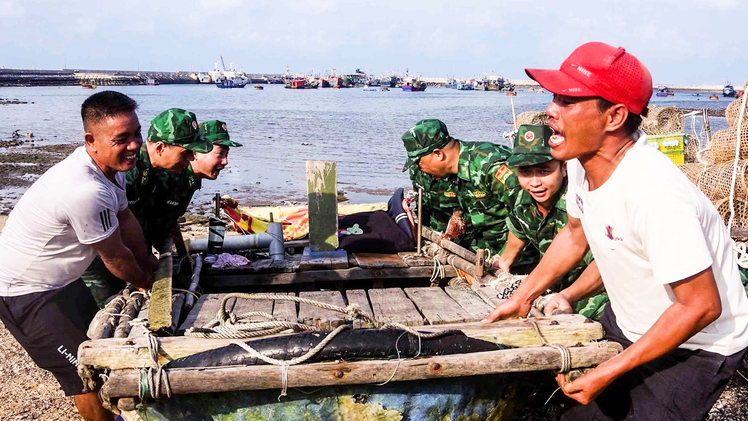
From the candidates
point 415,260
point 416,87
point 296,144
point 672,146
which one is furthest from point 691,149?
point 416,87

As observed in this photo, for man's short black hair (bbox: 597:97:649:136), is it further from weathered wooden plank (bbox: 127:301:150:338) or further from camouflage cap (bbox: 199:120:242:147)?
camouflage cap (bbox: 199:120:242:147)

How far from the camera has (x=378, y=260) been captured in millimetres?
5352

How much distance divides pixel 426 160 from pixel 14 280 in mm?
3231

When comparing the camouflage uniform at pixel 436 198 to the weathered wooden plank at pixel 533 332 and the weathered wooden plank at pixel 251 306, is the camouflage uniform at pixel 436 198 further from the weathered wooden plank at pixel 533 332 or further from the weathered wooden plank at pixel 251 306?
the weathered wooden plank at pixel 533 332

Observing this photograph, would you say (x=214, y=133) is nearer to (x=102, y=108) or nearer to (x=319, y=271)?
(x=319, y=271)

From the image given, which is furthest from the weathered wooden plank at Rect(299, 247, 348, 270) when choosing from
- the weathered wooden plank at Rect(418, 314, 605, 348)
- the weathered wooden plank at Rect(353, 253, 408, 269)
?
the weathered wooden plank at Rect(418, 314, 605, 348)

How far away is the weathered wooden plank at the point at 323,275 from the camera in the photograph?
5.09 metres

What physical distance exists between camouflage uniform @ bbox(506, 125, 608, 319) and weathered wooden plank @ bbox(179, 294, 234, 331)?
2.00 meters

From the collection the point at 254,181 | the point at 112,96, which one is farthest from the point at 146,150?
the point at 254,181

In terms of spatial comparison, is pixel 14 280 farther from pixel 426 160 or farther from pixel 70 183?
pixel 426 160

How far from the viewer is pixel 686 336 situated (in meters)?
2.29

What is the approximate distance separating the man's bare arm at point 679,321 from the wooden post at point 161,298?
2.04m

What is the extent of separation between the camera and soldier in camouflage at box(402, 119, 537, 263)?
5.22 m

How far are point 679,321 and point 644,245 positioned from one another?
0.94 feet
